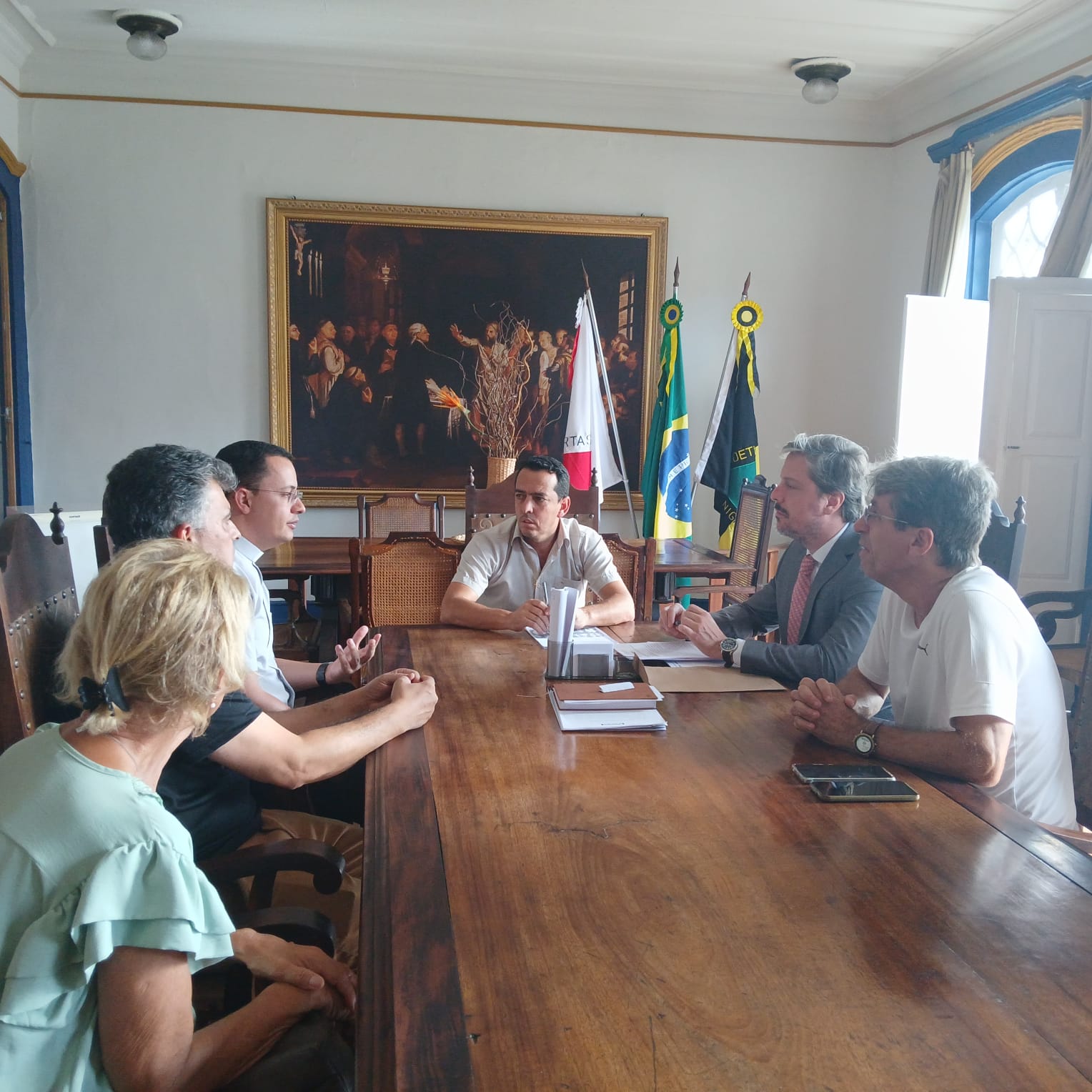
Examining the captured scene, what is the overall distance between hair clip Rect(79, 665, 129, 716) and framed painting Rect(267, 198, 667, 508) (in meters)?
4.83

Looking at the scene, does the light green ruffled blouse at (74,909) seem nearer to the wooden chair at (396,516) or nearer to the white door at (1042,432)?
the wooden chair at (396,516)

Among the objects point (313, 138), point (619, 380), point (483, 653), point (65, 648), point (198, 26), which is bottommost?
point (483, 653)

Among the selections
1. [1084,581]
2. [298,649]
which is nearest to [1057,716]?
[298,649]

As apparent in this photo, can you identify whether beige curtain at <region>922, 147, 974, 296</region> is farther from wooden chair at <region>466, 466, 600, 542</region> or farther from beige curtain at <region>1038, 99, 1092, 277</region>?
wooden chair at <region>466, 466, 600, 542</region>

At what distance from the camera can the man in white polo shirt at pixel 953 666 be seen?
1.59 m

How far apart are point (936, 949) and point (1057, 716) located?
929 mm

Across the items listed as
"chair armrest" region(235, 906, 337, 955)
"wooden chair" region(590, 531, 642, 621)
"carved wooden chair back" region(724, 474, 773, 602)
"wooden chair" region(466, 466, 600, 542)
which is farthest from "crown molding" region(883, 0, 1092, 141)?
"chair armrest" region(235, 906, 337, 955)

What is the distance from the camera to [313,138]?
5.61 meters

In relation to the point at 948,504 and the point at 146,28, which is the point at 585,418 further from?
the point at 948,504

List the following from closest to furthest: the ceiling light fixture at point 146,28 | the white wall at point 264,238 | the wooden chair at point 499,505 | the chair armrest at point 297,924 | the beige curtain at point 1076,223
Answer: the chair armrest at point 297,924 < the wooden chair at point 499,505 < the beige curtain at point 1076,223 < the ceiling light fixture at point 146,28 < the white wall at point 264,238

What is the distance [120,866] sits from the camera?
962mm

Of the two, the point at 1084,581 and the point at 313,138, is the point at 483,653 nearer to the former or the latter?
the point at 1084,581

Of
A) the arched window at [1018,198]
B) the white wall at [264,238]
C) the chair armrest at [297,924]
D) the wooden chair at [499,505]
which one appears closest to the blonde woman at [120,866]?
the chair armrest at [297,924]

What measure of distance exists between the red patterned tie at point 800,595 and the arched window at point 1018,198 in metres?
3.57
